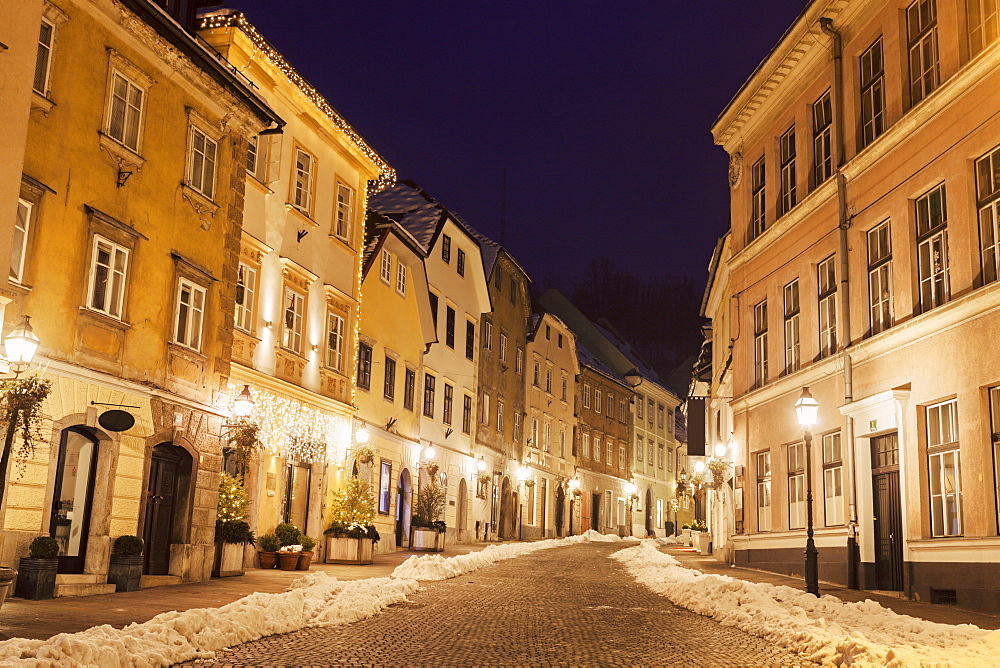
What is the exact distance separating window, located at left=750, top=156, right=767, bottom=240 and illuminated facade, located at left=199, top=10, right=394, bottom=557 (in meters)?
10.2

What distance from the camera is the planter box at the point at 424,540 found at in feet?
105

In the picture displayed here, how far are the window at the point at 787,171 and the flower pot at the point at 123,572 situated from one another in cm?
1606

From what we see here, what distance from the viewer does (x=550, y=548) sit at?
35.9 m

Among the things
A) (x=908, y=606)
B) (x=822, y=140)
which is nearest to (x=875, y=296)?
(x=822, y=140)

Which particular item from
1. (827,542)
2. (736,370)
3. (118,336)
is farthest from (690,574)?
(118,336)

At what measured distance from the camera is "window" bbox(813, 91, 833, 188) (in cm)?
2145

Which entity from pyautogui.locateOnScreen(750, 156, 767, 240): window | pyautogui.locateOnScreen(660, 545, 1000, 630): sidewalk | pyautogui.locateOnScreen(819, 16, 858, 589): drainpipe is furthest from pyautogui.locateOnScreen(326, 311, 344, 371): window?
pyautogui.locateOnScreen(819, 16, 858, 589): drainpipe

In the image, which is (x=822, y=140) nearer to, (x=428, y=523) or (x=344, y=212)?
(x=344, y=212)

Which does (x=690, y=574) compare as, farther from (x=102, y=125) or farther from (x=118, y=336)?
(x=102, y=125)

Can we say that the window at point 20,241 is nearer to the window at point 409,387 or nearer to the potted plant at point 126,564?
the potted plant at point 126,564

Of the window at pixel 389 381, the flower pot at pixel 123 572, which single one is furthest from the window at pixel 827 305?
the window at pixel 389 381

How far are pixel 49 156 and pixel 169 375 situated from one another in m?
4.34

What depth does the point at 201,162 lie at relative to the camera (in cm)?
1845

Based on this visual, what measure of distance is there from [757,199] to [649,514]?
47.9 meters
